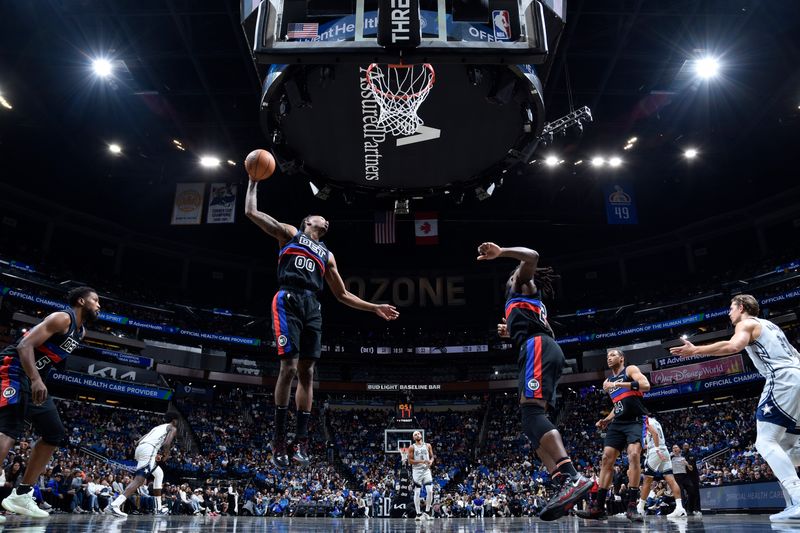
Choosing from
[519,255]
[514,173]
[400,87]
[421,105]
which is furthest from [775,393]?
[514,173]

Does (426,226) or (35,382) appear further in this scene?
(426,226)

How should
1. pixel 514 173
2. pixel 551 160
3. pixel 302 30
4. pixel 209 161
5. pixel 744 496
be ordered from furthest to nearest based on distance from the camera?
pixel 209 161 → pixel 551 160 → pixel 514 173 → pixel 744 496 → pixel 302 30

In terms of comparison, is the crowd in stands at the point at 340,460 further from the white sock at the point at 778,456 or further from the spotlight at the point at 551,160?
the spotlight at the point at 551,160

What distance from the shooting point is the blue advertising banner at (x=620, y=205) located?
23375 mm

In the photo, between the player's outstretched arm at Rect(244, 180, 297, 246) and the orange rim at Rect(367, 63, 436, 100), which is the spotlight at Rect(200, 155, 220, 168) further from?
the player's outstretched arm at Rect(244, 180, 297, 246)

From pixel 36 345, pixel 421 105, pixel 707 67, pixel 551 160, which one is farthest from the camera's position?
pixel 551 160

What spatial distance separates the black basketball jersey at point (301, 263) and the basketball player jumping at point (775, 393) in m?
3.45

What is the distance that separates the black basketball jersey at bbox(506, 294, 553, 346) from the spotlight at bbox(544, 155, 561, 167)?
18.6 m

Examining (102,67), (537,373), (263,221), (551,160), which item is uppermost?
(102,67)

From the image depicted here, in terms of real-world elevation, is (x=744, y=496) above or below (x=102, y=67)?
below

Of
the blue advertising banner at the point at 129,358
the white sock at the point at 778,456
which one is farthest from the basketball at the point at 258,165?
the blue advertising banner at the point at 129,358

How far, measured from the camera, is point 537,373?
480 centimetres

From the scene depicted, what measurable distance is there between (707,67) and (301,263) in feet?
59.8

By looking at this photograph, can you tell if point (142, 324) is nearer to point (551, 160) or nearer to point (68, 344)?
point (551, 160)
